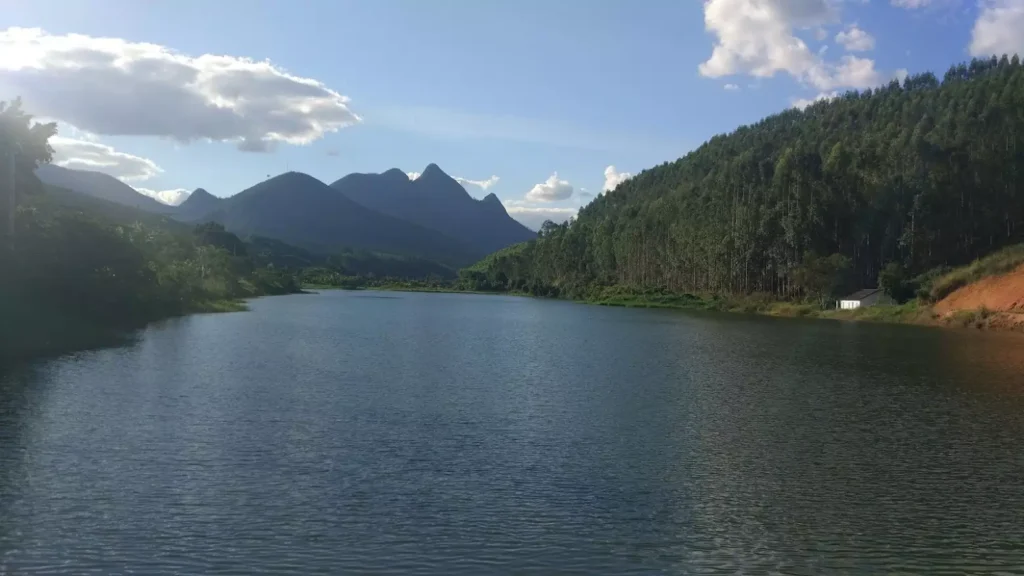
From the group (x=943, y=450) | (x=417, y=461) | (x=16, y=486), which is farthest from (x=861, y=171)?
(x=16, y=486)

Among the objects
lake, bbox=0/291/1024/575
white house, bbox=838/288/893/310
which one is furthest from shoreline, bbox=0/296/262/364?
white house, bbox=838/288/893/310

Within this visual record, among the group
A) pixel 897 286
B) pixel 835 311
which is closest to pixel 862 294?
pixel 835 311

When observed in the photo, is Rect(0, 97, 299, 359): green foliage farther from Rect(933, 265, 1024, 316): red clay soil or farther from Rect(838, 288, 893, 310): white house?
Rect(933, 265, 1024, 316): red clay soil

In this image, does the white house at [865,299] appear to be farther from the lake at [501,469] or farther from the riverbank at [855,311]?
the lake at [501,469]

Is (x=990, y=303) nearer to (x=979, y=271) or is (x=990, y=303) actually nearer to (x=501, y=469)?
(x=979, y=271)

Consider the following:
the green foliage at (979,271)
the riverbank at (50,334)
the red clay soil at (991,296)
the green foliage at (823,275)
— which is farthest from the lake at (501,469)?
the green foliage at (823,275)

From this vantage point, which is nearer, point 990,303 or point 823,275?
point 990,303

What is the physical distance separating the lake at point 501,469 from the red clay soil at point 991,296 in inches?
1726

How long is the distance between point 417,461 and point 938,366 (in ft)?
117

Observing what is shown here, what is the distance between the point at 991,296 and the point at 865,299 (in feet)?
55.3

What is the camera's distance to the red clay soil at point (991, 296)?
79.4 meters

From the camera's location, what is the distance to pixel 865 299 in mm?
98688

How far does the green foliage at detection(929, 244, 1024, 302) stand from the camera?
286 feet

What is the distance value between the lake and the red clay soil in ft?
144
